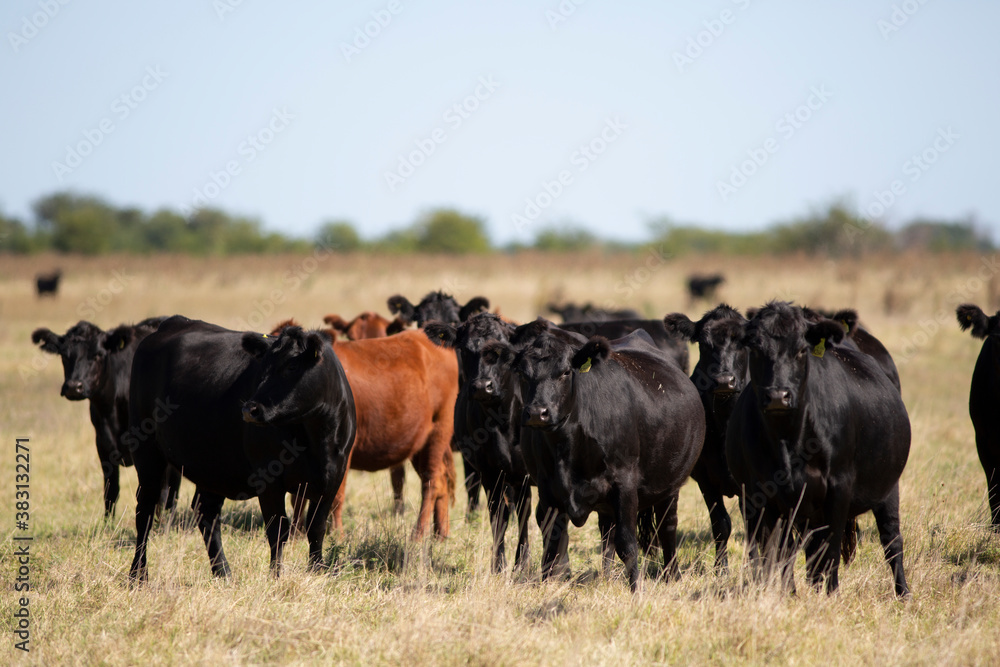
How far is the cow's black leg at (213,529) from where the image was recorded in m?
6.64

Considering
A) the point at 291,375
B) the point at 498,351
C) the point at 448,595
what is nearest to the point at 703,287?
the point at 498,351

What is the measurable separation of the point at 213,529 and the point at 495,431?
2171 mm

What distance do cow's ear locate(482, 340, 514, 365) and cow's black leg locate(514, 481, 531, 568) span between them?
4.13ft

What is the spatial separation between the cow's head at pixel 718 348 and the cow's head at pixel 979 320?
6.58ft

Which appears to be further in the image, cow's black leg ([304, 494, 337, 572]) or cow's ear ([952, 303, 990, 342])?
cow's ear ([952, 303, 990, 342])

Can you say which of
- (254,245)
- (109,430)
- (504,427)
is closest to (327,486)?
(504,427)

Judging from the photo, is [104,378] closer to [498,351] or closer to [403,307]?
[403,307]

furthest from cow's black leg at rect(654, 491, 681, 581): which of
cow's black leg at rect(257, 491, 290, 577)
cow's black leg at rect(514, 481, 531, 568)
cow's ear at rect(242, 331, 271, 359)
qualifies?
cow's ear at rect(242, 331, 271, 359)

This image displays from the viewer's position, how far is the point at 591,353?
5988 millimetres

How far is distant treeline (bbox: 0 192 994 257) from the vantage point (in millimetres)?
57625

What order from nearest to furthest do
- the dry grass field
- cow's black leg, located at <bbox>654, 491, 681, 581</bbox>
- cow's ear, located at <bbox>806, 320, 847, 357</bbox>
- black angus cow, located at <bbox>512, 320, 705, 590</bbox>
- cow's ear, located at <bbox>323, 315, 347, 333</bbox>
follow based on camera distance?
the dry grass field, cow's ear, located at <bbox>806, 320, 847, 357</bbox>, black angus cow, located at <bbox>512, 320, 705, 590</bbox>, cow's black leg, located at <bbox>654, 491, 681, 581</bbox>, cow's ear, located at <bbox>323, 315, 347, 333</bbox>

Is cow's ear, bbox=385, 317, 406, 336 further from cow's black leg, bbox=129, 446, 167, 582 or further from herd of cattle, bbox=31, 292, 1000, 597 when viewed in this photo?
cow's black leg, bbox=129, 446, 167, 582

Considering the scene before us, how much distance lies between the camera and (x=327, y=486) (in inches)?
252

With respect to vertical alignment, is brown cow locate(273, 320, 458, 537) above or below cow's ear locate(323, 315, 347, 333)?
below
